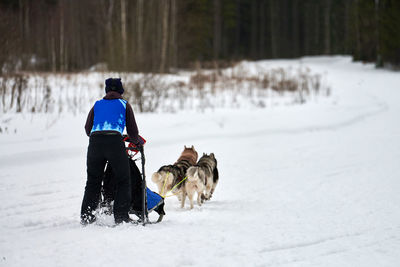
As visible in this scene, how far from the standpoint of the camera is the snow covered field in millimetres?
4094

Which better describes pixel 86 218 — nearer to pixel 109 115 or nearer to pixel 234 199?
pixel 109 115

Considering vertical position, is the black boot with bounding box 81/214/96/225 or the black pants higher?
the black pants

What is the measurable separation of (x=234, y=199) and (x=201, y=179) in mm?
985

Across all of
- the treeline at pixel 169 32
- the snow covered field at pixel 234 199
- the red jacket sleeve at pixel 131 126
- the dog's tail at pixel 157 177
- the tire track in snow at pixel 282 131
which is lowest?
the snow covered field at pixel 234 199

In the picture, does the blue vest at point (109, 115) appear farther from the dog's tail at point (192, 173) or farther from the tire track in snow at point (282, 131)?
the tire track in snow at point (282, 131)

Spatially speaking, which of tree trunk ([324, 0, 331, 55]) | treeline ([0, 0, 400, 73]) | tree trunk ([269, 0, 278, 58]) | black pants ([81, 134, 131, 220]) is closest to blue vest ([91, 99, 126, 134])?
black pants ([81, 134, 131, 220])

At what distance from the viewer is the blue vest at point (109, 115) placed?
450 cm

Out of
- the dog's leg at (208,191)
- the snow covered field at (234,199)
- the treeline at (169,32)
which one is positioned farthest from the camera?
the treeline at (169,32)

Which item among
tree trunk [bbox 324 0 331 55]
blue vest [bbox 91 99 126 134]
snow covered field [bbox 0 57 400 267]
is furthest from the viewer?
tree trunk [bbox 324 0 331 55]

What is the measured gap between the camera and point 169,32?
98.3ft

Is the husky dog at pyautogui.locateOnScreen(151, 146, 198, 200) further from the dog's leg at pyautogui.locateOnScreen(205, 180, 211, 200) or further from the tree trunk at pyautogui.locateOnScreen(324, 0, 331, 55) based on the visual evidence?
the tree trunk at pyautogui.locateOnScreen(324, 0, 331, 55)

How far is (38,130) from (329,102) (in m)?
12.3

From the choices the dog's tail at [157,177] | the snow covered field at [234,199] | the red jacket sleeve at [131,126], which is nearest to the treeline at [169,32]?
the snow covered field at [234,199]

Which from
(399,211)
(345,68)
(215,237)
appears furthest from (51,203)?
(345,68)
